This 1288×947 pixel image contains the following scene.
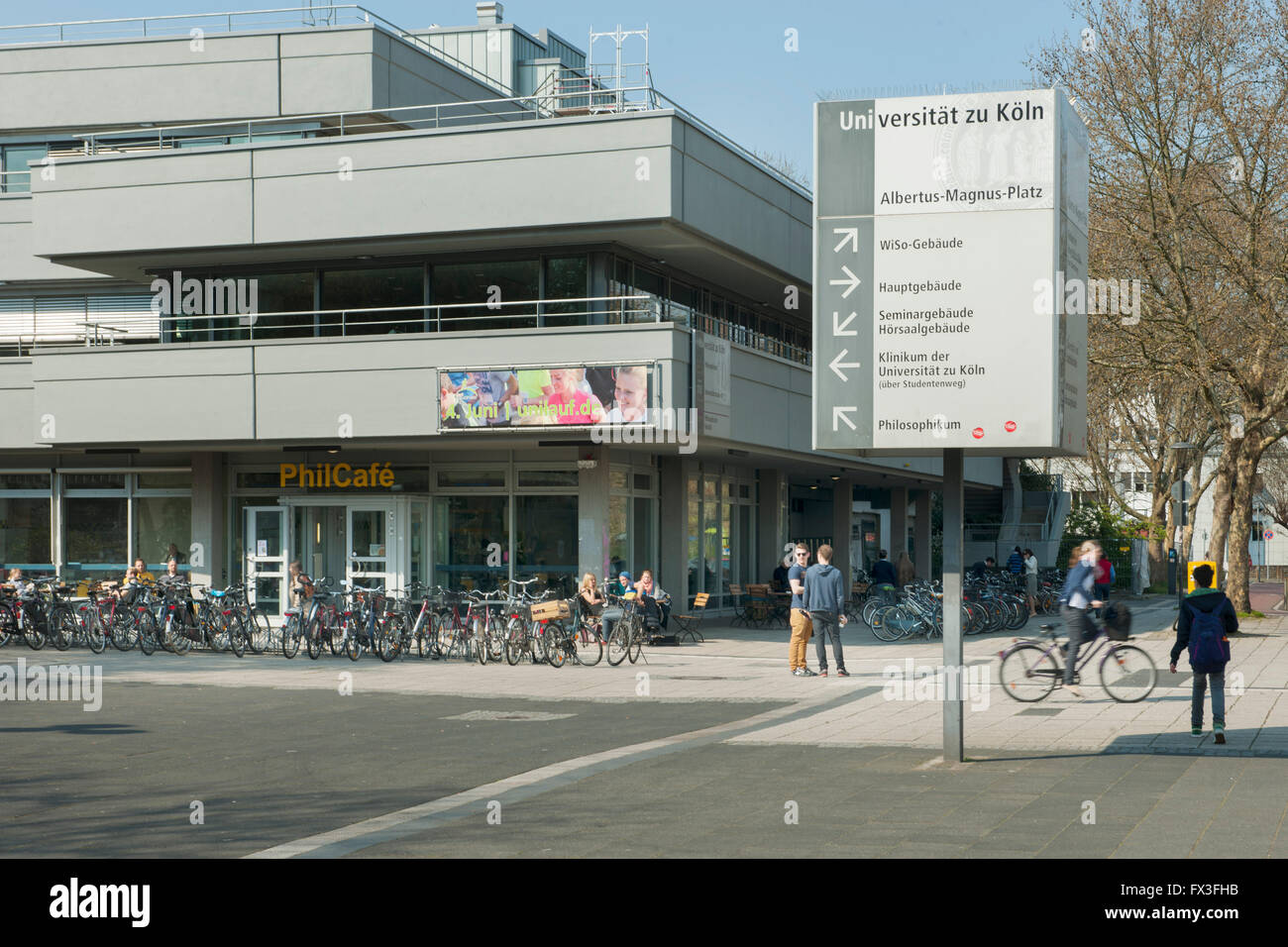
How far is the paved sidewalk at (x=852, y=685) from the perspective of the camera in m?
12.8

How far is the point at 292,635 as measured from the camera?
73.1 ft

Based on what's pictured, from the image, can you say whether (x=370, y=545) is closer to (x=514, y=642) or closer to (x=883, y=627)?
(x=514, y=642)

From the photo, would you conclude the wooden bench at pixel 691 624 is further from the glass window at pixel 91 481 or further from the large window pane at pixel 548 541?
the glass window at pixel 91 481

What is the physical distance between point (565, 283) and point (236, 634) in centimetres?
839

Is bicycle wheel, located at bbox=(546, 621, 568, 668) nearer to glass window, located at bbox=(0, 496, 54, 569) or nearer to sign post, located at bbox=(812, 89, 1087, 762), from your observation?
sign post, located at bbox=(812, 89, 1087, 762)

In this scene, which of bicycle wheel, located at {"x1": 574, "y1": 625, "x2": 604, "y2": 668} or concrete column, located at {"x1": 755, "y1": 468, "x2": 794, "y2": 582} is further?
concrete column, located at {"x1": 755, "y1": 468, "x2": 794, "y2": 582}

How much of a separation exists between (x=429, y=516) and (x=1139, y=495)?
73.3m

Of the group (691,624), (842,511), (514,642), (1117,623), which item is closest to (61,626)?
(514,642)

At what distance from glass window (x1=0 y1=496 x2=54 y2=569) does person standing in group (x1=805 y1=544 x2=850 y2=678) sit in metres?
18.3

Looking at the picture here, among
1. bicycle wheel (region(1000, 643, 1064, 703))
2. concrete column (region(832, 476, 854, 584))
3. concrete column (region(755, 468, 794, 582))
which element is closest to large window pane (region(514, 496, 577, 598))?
concrete column (region(755, 468, 794, 582))

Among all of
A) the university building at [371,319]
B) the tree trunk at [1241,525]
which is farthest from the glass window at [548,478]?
the tree trunk at [1241,525]

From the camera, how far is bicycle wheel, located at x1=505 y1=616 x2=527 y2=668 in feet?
70.2
